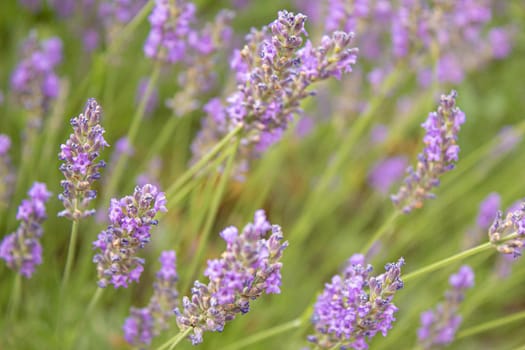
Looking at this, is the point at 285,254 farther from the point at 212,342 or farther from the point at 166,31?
the point at 166,31

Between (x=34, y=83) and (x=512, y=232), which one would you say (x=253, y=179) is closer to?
(x=34, y=83)

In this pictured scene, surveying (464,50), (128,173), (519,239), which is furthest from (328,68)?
(464,50)

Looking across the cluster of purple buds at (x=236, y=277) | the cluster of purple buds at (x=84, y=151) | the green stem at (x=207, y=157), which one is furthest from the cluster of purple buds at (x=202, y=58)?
the cluster of purple buds at (x=236, y=277)

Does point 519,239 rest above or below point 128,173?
below

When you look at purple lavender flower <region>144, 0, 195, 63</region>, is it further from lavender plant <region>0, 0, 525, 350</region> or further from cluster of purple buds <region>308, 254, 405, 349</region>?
cluster of purple buds <region>308, 254, 405, 349</region>


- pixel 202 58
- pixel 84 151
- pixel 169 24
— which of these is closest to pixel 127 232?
pixel 84 151
